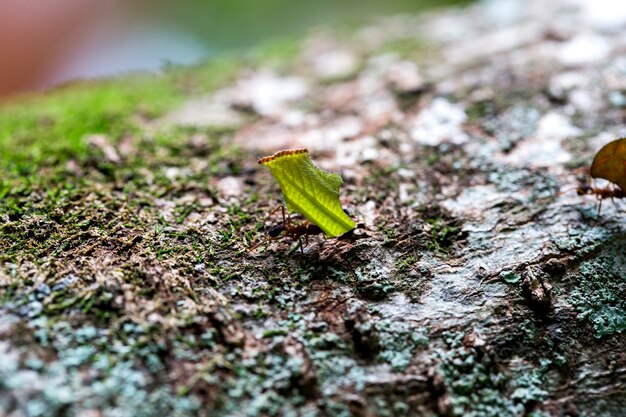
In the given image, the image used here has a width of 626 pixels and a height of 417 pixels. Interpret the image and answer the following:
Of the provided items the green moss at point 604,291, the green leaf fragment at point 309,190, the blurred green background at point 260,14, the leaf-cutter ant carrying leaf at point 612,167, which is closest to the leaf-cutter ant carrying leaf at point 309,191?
the green leaf fragment at point 309,190

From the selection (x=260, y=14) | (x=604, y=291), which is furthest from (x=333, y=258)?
(x=260, y=14)

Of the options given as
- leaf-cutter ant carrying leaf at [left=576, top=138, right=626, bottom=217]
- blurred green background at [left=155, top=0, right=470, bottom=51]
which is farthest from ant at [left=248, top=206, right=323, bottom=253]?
blurred green background at [left=155, top=0, right=470, bottom=51]

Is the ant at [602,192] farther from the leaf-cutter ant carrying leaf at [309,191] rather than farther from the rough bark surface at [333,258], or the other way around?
the leaf-cutter ant carrying leaf at [309,191]

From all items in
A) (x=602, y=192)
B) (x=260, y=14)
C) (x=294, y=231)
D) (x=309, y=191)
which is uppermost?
(x=260, y=14)

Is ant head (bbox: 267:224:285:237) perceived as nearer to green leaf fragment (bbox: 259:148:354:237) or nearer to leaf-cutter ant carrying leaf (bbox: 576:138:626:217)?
green leaf fragment (bbox: 259:148:354:237)

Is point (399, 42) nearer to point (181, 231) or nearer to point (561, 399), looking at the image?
point (181, 231)

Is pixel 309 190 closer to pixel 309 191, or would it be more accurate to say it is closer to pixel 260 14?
pixel 309 191

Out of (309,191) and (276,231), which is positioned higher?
(309,191)
